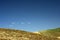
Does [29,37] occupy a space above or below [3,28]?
below

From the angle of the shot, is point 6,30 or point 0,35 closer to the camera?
point 0,35

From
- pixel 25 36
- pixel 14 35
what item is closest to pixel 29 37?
pixel 25 36

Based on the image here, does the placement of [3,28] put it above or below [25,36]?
above

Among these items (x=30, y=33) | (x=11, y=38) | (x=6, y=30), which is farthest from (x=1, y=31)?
(x=30, y=33)

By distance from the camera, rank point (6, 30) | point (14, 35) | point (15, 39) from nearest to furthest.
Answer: point (15, 39) < point (14, 35) < point (6, 30)

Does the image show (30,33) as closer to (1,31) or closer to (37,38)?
(37,38)

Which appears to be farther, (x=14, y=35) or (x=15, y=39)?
(x=14, y=35)

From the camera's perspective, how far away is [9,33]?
18.3 m

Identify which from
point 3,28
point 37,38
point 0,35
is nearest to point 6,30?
point 3,28

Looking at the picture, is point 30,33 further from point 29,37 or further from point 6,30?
point 6,30

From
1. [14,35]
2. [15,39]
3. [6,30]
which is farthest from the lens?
[6,30]

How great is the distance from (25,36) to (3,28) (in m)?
3.53

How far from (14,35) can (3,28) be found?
288cm

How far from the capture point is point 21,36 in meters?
18.0
